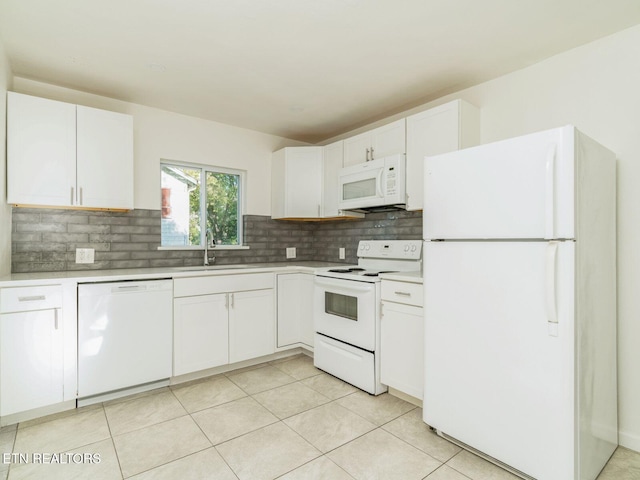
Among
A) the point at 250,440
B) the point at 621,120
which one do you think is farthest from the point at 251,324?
the point at 621,120

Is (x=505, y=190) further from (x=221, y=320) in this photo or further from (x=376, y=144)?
(x=221, y=320)

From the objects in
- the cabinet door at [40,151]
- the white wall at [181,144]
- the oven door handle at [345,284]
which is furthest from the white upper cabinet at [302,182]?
the cabinet door at [40,151]

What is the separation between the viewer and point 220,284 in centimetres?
293

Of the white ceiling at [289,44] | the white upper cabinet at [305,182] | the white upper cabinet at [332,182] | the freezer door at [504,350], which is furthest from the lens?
the white upper cabinet at [305,182]

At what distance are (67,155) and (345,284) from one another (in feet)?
7.55

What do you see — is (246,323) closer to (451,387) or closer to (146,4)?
(451,387)

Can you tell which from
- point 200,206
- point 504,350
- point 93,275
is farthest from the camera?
point 200,206

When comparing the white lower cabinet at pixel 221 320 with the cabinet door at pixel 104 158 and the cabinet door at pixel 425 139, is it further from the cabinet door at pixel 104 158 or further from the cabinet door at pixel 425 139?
the cabinet door at pixel 425 139

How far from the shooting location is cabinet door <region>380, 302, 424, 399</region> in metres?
2.30

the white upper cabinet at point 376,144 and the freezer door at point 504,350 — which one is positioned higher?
the white upper cabinet at point 376,144

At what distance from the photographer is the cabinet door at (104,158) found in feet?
8.54

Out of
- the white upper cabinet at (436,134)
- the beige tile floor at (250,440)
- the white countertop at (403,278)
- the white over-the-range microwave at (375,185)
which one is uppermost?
the white upper cabinet at (436,134)

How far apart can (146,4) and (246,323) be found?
7.78 feet

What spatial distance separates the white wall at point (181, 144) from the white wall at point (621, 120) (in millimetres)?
2704
